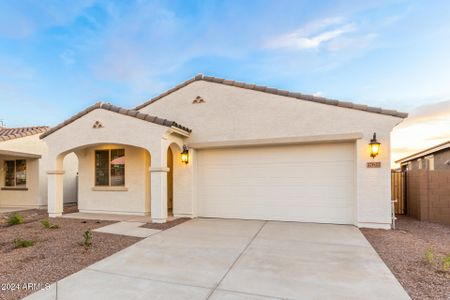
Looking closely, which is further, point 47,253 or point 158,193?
point 158,193

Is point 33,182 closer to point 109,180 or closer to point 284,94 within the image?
point 109,180

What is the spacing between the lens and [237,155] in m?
8.98

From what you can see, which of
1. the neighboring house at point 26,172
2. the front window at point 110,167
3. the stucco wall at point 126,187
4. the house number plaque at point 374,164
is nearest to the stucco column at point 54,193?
the stucco wall at point 126,187

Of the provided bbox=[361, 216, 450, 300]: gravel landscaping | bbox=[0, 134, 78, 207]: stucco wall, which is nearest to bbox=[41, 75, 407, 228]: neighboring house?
bbox=[361, 216, 450, 300]: gravel landscaping

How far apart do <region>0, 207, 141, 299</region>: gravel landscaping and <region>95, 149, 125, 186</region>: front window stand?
259 cm

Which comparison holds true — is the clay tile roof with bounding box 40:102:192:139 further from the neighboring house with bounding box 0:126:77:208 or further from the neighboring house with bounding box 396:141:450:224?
the neighboring house with bounding box 396:141:450:224

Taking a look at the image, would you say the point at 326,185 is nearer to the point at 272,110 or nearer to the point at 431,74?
the point at 272,110

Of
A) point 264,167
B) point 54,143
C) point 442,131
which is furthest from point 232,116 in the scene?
point 442,131

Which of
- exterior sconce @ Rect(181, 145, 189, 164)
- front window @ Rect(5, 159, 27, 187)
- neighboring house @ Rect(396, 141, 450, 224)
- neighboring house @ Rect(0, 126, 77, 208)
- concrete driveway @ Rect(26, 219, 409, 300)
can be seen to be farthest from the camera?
front window @ Rect(5, 159, 27, 187)

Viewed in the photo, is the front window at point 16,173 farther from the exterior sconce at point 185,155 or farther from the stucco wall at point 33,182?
the exterior sconce at point 185,155

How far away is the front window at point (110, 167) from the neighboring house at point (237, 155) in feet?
0.14

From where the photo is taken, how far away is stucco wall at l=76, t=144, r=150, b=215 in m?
9.66

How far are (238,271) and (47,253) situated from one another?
4.21 meters

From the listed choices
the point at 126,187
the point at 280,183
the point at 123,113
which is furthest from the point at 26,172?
the point at 280,183
